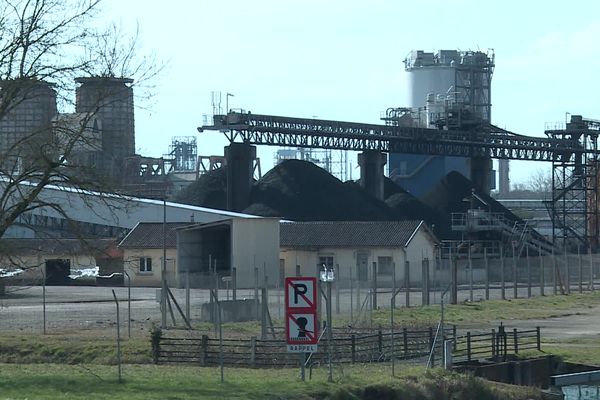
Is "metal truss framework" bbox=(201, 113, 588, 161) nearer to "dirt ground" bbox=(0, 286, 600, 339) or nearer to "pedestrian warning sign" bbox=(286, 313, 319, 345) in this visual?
"dirt ground" bbox=(0, 286, 600, 339)

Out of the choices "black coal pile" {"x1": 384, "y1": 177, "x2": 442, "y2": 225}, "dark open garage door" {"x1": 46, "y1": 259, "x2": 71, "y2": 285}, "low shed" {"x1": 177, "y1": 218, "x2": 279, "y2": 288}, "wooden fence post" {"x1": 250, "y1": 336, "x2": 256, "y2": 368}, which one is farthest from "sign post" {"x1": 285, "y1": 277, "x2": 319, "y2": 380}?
"black coal pile" {"x1": 384, "y1": 177, "x2": 442, "y2": 225}

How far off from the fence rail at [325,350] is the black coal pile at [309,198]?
65.4 meters

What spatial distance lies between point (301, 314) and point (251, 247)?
41.8m

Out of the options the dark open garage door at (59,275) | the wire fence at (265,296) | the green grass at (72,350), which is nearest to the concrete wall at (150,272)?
the wire fence at (265,296)

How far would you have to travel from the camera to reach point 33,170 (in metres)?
25.7

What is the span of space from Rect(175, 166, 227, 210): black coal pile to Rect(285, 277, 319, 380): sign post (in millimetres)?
82151

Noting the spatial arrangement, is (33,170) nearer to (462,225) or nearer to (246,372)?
(246,372)

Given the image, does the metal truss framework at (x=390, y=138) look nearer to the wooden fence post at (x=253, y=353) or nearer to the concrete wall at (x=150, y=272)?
the concrete wall at (x=150, y=272)

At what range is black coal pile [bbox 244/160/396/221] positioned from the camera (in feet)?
336

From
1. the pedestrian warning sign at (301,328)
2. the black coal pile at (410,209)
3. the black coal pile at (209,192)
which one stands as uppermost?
the black coal pile at (209,192)

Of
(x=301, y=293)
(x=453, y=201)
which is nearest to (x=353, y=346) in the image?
(x=301, y=293)

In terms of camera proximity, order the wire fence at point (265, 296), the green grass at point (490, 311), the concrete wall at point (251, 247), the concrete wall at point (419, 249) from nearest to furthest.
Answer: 1. the wire fence at point (265, 296)
2. the green grass at point (490, 311)
3. the concrete wall at point (251, 247)
4. the concrete wall at point (419, 249)

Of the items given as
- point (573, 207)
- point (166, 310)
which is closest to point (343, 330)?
point (166, 310)

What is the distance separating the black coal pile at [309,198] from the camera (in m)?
102
